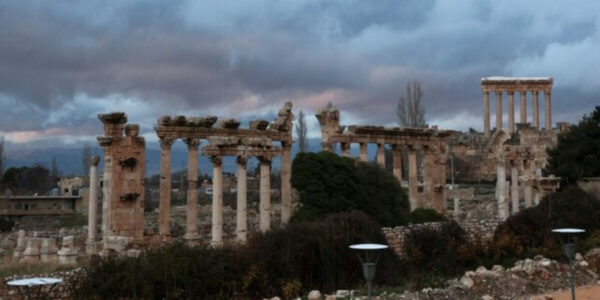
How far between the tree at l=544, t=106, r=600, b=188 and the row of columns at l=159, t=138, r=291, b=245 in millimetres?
20712

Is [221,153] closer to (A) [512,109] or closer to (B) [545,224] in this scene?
(B) [545,224]

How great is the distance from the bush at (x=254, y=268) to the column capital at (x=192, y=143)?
10147 millimetres

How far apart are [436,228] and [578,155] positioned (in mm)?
23009

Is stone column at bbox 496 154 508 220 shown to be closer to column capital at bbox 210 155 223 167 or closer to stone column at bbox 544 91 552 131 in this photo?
column capital at bbox 210 155 223 167

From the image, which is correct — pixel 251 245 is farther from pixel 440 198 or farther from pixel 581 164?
pixel 581 164

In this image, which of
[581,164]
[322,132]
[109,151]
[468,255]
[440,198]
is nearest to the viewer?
[468,255]

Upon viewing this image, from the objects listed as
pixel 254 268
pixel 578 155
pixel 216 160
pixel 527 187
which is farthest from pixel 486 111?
pixel 254 268

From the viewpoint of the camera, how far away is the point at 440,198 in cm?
4056

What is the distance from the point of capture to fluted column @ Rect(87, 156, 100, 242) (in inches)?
1175

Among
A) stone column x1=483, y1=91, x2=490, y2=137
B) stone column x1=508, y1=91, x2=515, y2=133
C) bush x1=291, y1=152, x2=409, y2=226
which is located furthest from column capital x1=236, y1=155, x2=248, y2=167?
stone column x1=508, y1=91, x2=515, y2=133

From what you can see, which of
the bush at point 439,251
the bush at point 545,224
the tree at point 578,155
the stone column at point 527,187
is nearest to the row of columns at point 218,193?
the bush at point 439,251

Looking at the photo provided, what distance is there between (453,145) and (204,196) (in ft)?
87.8

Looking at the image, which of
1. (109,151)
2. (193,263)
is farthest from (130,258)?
(109,151)

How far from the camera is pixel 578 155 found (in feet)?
147
